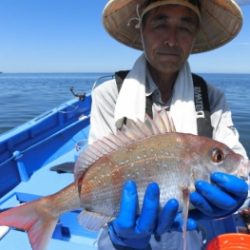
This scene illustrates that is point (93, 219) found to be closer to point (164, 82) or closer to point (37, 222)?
point (37, 222)

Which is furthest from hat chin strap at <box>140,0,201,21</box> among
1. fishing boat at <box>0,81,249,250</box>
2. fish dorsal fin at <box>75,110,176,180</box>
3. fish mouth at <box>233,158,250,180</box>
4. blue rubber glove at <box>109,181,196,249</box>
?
fishing boat at <box>0,81,249,250</box>

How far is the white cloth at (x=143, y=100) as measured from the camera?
7.92 feet

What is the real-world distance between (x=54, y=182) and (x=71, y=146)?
90.3 inches

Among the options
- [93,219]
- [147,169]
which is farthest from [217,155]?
[93,219]

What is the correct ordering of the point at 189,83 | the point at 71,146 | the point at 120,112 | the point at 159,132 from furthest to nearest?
the point at 71,146 → the point at 189,83 → the point at 120,112 → the point at 159,132

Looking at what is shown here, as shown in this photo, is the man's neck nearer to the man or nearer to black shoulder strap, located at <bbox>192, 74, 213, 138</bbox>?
the man

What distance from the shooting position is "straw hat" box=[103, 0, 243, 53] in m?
2.66

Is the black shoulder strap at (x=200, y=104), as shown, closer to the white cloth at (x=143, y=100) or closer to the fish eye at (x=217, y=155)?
the white cloth at (x=143, y=100)

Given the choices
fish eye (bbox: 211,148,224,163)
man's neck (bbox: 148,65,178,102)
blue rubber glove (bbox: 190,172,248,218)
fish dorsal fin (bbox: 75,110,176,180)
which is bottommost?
blue rubber glove (bbox: 190,172,248,218)

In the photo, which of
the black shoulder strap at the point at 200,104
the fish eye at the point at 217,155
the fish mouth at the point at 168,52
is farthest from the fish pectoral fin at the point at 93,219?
the fish mouth at the point at 168,52

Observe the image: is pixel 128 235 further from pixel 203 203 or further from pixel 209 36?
pixel 209 36

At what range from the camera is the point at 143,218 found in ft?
6.12

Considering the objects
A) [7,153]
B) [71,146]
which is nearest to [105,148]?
[7,153]

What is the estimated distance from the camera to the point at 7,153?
4.48 meters
